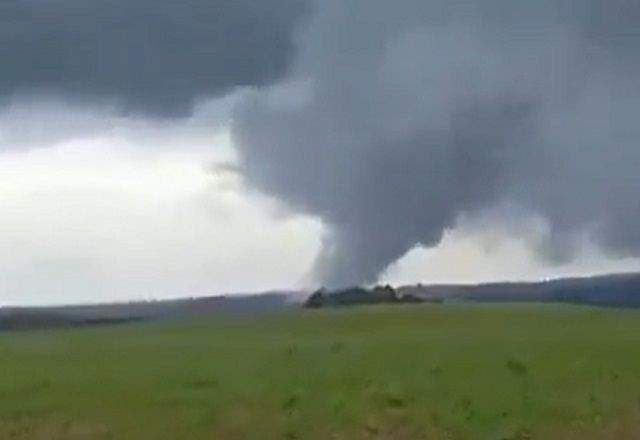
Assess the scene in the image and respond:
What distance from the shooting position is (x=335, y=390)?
33750mm

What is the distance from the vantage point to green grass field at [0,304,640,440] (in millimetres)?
31203

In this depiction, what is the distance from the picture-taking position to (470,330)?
177 feet

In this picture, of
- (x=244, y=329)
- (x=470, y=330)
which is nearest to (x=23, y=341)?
(x=244, y=329)

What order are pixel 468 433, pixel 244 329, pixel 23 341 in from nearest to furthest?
1. pixel 468 433
2. pixel 23 341
3. pixel 244 329

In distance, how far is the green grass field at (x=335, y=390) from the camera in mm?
31203

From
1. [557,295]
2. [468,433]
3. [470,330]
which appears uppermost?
[557,295]

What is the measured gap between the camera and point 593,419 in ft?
104

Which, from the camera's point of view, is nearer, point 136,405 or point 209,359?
point 136,405

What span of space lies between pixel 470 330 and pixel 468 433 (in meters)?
23.4

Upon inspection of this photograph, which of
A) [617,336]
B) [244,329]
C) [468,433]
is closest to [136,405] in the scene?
[468,433]

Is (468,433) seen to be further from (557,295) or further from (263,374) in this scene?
(557,295)

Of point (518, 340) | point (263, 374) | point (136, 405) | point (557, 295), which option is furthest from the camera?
point (557, 295)

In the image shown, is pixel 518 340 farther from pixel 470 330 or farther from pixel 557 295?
pixel 557 295

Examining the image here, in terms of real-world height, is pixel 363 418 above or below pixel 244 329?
below
